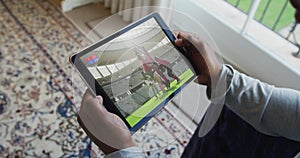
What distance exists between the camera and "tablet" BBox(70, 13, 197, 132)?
0.54 m

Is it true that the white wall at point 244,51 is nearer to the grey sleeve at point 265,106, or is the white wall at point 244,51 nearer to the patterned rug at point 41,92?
the patterned rug at point 41,92

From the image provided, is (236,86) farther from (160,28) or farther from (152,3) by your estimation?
(152,3)

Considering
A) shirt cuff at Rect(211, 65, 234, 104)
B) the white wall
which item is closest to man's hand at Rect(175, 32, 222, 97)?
shirt cuff at Rect(211, 65, 234, 104)

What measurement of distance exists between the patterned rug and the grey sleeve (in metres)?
0.23

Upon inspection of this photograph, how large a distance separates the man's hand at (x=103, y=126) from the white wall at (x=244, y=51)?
0.86 m

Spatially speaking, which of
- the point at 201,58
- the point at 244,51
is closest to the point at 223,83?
the point at 201,58

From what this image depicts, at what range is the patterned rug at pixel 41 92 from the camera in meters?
1.11

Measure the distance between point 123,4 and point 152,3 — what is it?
1.11 feet

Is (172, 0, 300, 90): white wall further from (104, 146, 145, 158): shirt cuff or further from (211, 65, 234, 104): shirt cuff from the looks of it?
(104, 146, 145, 158): shirt cuff

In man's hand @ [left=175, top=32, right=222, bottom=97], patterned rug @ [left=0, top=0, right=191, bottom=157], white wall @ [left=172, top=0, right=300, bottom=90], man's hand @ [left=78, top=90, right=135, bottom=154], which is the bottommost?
patterned rug @ [left=0, top=0, right=191, bottom=157]

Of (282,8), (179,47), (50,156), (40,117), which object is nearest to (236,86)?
(179,47)

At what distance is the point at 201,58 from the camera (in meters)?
0.66

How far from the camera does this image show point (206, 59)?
66 centimetres

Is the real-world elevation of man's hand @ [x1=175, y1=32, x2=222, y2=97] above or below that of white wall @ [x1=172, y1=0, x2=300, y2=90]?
above
